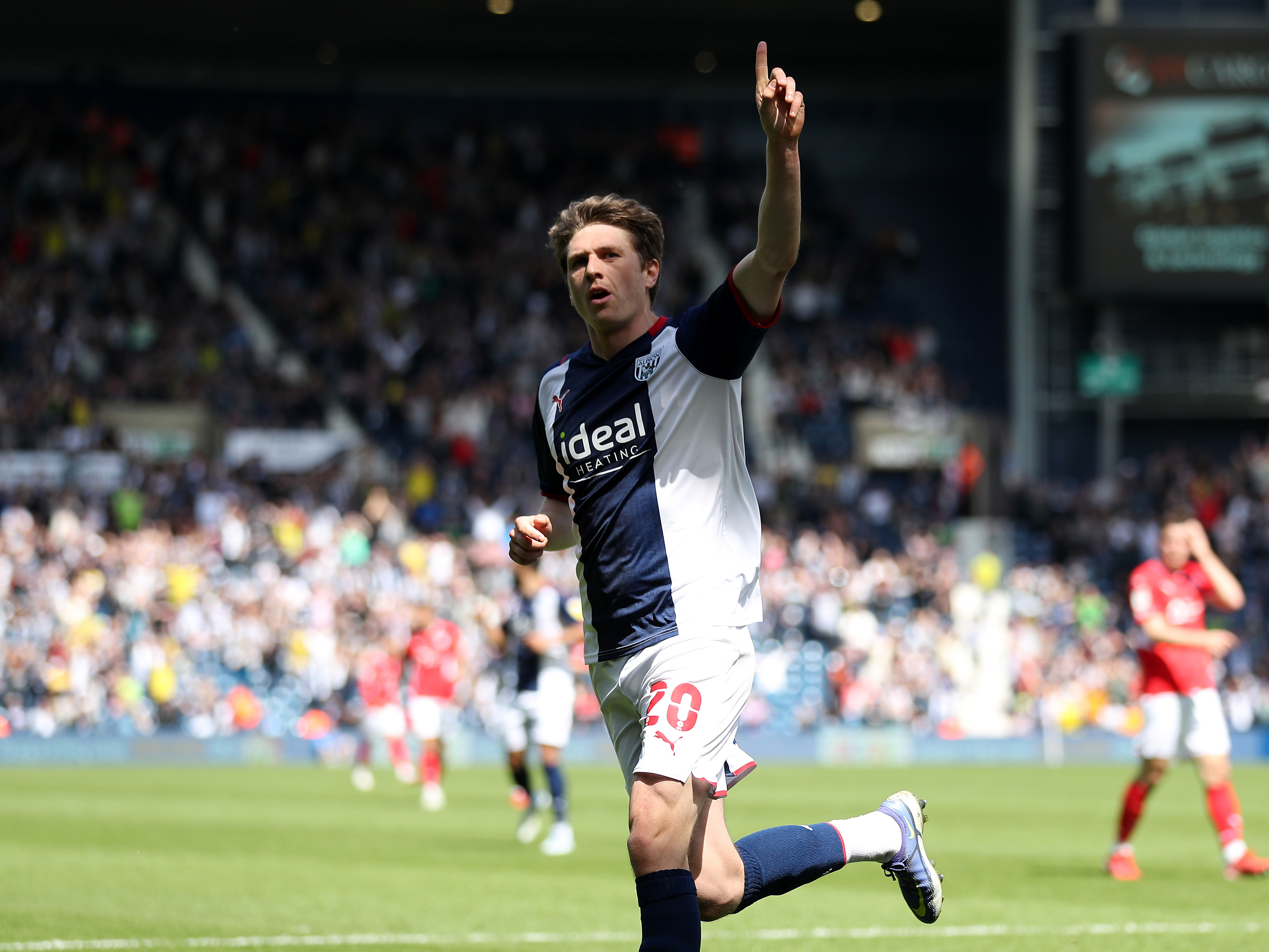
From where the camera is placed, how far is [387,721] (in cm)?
2289

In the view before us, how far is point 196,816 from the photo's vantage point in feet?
52.0

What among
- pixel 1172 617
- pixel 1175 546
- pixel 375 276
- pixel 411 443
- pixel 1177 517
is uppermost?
pixel 375 276

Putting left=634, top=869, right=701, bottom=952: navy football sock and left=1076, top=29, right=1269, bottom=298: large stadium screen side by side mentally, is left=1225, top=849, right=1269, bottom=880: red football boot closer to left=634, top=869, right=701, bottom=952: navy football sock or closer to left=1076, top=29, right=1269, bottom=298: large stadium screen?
left=634, top=869, right=701, bottom=952: navy football sock

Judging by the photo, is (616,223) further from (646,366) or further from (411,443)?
(411,443)

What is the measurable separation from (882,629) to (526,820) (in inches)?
650

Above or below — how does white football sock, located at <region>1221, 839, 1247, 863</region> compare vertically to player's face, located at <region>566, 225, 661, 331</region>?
below

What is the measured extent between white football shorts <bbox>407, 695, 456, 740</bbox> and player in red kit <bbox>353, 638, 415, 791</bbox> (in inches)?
109

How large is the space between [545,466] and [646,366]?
2.05 feet

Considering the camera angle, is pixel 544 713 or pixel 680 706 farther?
pixel 544 713

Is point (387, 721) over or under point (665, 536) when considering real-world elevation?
under

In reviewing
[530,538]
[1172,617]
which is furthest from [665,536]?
[1172,617]

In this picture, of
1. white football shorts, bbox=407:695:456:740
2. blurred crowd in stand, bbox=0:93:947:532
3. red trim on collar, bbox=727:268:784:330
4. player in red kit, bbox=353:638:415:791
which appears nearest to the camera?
red trim on collar, bbox=727:268:784:330

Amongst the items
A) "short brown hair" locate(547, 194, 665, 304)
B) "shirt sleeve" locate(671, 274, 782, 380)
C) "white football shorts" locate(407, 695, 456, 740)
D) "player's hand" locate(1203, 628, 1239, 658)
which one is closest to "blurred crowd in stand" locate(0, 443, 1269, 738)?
"white football shorts" locate(407, 695, 456, 740)

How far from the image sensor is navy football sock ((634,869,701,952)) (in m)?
4.63
